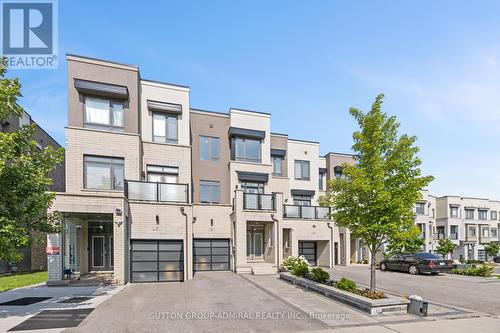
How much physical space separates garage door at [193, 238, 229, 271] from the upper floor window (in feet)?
20.7

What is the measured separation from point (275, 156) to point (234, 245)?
29.0 feet

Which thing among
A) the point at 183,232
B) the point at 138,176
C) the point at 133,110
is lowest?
the point at 183,232

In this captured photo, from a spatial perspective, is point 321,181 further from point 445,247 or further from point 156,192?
point 445,247

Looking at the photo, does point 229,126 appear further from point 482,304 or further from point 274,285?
point 482,304

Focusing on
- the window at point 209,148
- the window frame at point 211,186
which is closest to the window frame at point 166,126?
the window at point 209,148

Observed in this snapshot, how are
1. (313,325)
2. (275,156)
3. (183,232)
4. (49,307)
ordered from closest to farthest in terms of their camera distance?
1. (313,325)
2. (49,307)
3. (183,232)
4. (275,156)

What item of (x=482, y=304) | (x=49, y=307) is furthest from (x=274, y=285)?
(x=49, y=307)

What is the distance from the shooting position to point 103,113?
17.8m

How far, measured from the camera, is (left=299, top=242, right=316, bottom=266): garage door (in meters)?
24.5

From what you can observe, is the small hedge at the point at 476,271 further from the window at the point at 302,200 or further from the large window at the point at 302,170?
the large window at the point at 302,170

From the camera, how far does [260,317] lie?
928 centimetres

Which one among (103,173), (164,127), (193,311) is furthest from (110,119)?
(193,311)

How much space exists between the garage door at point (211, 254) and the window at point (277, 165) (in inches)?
300

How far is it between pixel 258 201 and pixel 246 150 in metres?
4.37
